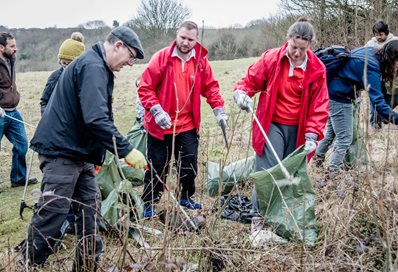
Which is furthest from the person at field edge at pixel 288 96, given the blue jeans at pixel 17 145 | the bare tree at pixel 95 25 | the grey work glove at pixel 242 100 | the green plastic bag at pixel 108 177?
the bare tree at pixel 95 25

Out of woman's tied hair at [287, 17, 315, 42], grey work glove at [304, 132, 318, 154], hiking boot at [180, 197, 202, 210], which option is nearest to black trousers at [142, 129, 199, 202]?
hiking boot at [180, 197, 202, 210]

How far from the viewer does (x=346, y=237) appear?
2479 mm

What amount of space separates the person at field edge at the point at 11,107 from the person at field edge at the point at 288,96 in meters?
2.72

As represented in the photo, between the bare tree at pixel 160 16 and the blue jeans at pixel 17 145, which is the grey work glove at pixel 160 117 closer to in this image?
the blue jeans at pixel 17 145

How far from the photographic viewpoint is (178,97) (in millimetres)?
3557

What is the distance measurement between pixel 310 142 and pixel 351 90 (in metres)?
1.16

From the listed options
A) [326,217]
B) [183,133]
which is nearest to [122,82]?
[183,133]

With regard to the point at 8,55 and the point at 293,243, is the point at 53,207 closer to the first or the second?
the point at 293,243

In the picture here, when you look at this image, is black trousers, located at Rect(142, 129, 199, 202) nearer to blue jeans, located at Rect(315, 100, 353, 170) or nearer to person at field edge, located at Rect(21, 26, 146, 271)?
person at field edge, located at Rect(21, 26, 146, 271)

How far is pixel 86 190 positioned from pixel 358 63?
252 centimetres

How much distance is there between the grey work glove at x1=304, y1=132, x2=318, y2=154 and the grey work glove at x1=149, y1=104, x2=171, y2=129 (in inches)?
42.2

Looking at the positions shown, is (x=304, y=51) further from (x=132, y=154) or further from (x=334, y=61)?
(x=132, y=154)

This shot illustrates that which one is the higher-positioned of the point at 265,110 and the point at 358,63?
the point at 358,63

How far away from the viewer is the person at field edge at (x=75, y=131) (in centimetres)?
233
